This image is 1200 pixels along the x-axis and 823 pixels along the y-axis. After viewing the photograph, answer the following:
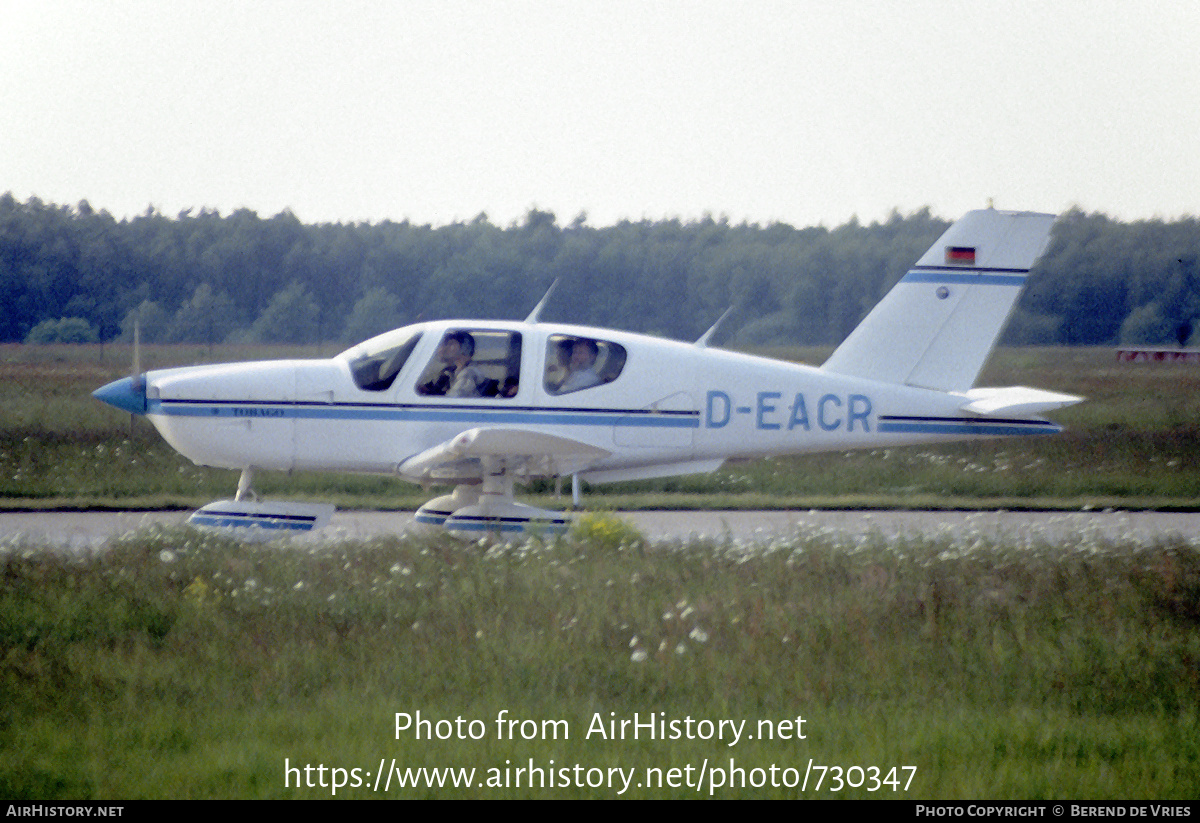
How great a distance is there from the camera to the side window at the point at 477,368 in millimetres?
8984

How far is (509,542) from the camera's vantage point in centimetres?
831

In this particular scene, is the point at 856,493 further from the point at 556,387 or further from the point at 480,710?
the point at 480,710

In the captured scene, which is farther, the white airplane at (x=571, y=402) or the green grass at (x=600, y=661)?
the white airplane at (x=571, y=402)

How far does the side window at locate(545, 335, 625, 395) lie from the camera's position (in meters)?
9.06

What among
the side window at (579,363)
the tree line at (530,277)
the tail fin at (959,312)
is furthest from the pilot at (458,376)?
the tree line at (530,277)

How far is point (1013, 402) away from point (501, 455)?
159 inches

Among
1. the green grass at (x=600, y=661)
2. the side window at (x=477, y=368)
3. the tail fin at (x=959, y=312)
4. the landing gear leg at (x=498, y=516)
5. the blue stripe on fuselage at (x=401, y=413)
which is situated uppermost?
the tail fin at (x=959, y=312)

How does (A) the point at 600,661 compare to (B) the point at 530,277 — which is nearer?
(A) the point at 600,661

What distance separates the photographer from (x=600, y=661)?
5.73m

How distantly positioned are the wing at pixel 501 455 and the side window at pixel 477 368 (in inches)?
14.6

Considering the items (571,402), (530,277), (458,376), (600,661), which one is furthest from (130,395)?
(530,277)

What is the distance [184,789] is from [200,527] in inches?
185

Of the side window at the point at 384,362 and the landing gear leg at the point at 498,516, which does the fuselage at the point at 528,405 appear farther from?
the landing gear leg at the point at 498,516

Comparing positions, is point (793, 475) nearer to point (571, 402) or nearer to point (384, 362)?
point (571, 402)
